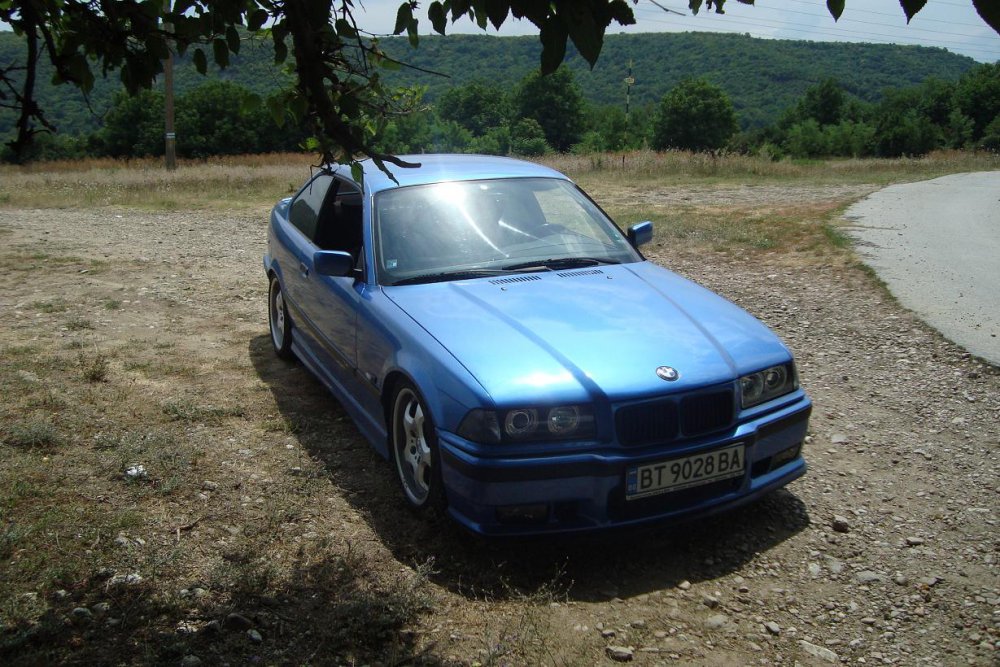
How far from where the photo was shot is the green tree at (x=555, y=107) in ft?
248

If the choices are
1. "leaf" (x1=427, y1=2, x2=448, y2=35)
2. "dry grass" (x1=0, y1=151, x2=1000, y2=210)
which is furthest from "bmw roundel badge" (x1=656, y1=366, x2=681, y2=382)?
"dry grass" (x1=0, y1=151, x2=1000, y2=210)

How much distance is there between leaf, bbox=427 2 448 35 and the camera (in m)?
3.13

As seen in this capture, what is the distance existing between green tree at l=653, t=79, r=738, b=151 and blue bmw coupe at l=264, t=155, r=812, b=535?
236ft

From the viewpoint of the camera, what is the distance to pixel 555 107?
251ft

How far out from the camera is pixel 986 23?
6.54ft

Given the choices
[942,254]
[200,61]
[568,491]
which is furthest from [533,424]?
[942,254]

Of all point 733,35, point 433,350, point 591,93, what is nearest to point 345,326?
point 433,350

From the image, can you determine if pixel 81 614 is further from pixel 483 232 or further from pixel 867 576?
pixel 867 576

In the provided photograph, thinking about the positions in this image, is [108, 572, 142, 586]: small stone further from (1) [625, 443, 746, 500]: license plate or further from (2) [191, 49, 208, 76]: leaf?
(2) [191, 49, 208, 76]: leaf

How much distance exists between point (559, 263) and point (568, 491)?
1740 mm

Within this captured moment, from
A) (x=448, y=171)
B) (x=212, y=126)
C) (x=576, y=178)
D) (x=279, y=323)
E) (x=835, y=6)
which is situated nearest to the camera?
(x=835, y=6)

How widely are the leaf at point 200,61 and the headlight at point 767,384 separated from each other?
2.77 m

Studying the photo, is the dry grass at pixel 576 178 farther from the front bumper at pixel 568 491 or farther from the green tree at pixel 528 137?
the green tree at pixel 528 137

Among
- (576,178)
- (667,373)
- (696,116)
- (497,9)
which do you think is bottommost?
(576,178)
